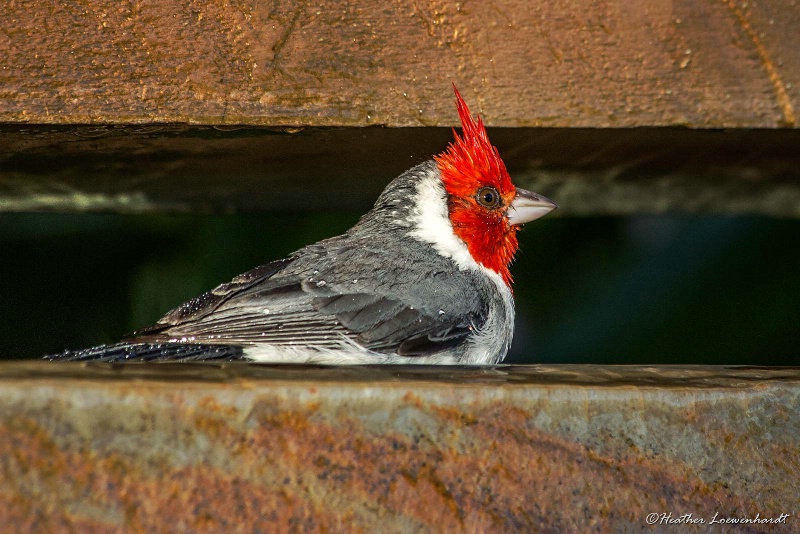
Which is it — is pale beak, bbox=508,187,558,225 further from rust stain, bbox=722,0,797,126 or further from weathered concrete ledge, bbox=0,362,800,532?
weathered concrete ledge, bbox=0,362,800,532

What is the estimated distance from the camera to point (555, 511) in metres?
1.54

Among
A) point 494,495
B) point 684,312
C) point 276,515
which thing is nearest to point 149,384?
point 276,515

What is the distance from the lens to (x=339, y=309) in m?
2.67

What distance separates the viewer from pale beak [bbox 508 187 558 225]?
2965 millimetres

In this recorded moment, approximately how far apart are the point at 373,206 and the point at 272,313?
0.89 m

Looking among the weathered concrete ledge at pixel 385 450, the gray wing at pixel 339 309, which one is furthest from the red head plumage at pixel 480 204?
the weathered concrete ledge at pixel 385 450

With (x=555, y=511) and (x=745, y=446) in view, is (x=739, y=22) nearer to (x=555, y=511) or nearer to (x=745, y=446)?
(x=745, y=446)

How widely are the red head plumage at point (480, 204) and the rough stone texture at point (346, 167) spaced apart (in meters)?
0.09

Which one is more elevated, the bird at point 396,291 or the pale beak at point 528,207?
the pale beak at point 528,207

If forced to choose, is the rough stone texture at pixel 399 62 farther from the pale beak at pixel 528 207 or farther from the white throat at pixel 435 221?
the white throat at pixel 435 221

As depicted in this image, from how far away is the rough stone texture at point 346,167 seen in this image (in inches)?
93.3

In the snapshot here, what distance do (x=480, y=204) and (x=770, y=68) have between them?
1.09 metres

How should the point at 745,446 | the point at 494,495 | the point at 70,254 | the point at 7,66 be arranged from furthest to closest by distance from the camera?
the point at 70,254
the point at 7,66
the point at 745,446
the point at 494,495
